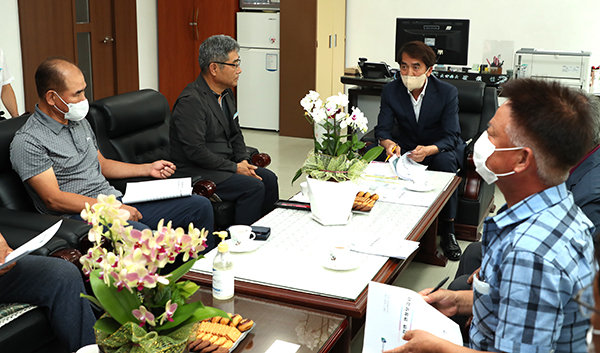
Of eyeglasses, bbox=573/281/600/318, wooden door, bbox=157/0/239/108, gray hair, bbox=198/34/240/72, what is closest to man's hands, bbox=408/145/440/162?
gray hair, bbox=198/34/240/72

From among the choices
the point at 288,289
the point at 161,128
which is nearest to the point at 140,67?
the point at 161,128

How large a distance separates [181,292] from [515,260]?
0.79 meters

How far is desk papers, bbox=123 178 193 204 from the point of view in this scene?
291 centimetres

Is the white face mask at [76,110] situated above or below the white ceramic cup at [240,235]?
above

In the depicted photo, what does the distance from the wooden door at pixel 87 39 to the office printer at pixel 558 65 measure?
4015mm

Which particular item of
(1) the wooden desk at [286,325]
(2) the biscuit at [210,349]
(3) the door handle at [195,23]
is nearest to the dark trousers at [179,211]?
(1) the wooden desk at [286,325]

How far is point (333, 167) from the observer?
2.47 m

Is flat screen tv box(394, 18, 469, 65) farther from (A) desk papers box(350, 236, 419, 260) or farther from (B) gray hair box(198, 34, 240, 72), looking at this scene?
(A) desk papers box(350, 236, 419, 260)

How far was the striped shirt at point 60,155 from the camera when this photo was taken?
2.55 meters

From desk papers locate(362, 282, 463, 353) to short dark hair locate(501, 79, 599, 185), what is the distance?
0.49 meters

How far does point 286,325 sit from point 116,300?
0.59 m

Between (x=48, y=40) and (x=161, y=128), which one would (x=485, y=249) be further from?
(x=48, y=40)

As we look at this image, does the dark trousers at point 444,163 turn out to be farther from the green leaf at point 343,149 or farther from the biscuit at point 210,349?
the biscuit at point 210,349

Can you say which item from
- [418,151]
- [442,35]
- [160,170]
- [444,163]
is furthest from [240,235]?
[442,35]
